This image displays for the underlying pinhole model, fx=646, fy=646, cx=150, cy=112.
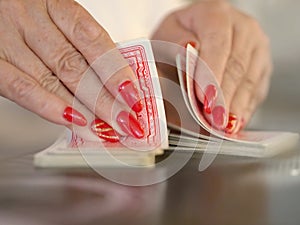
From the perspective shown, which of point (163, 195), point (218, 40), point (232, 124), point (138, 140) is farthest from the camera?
point (218, 40)

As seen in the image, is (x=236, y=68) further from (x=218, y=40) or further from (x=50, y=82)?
(x=50, y=82)

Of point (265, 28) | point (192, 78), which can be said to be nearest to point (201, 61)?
point (192, 78)

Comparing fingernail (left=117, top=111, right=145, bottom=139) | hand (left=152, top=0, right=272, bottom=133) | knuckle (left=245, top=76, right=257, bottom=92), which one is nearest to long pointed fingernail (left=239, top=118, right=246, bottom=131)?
hand (left=152, top=0, right=272, bottom=133)

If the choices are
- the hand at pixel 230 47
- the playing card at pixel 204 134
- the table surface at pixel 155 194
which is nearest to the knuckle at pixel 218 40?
the hand at pixel 230 47

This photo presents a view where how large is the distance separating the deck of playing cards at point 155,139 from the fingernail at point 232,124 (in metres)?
0.01

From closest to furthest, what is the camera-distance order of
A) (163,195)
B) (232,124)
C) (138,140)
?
(163,195)
(138,140)
(232,124)

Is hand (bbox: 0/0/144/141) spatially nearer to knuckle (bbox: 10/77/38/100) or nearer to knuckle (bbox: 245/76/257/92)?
knuckle (bbox: 10/77/38/100)

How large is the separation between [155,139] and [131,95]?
0.20ft

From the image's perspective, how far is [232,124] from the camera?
0.89 m

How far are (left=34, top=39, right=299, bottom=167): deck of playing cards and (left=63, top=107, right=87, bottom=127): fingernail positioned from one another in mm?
23

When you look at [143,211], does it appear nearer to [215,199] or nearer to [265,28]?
[215,199]

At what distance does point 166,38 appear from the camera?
3.67 ft

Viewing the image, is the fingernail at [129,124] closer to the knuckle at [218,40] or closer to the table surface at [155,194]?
the table surface at [155,194]

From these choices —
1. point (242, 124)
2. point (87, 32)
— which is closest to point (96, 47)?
point (87, 32)
